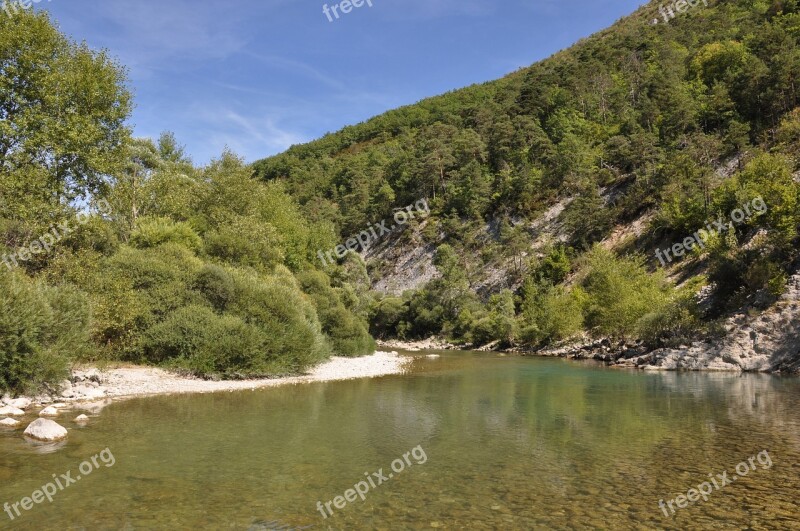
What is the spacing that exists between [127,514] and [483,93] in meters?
176

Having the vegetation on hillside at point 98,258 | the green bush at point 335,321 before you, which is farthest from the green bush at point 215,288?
the green bush at point 335,321

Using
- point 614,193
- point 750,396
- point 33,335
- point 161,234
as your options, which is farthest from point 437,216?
point 33,335

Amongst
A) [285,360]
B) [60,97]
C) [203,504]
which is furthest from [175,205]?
[203,504]

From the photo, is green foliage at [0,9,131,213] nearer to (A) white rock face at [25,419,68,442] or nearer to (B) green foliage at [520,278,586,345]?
(A) white rock face at [25,419,68,442]

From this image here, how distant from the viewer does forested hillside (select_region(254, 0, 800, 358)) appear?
48781mm

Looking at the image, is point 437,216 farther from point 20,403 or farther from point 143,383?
point 20,403

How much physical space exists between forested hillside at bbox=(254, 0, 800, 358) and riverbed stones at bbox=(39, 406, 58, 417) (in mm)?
43345

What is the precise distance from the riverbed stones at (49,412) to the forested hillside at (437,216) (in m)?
2.43

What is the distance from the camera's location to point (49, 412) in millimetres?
17734

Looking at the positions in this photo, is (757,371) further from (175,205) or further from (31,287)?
(175,205)

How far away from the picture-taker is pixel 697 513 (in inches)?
383

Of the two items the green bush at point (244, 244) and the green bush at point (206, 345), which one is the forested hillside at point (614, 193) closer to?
the green bush at point (244, 244)

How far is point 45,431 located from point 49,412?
4.33 metres

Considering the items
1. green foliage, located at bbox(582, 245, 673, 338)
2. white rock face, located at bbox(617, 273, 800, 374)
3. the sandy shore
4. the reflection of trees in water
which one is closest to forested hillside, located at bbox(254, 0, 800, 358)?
green foliage, located at bbox(582, 245, 673, 338)
